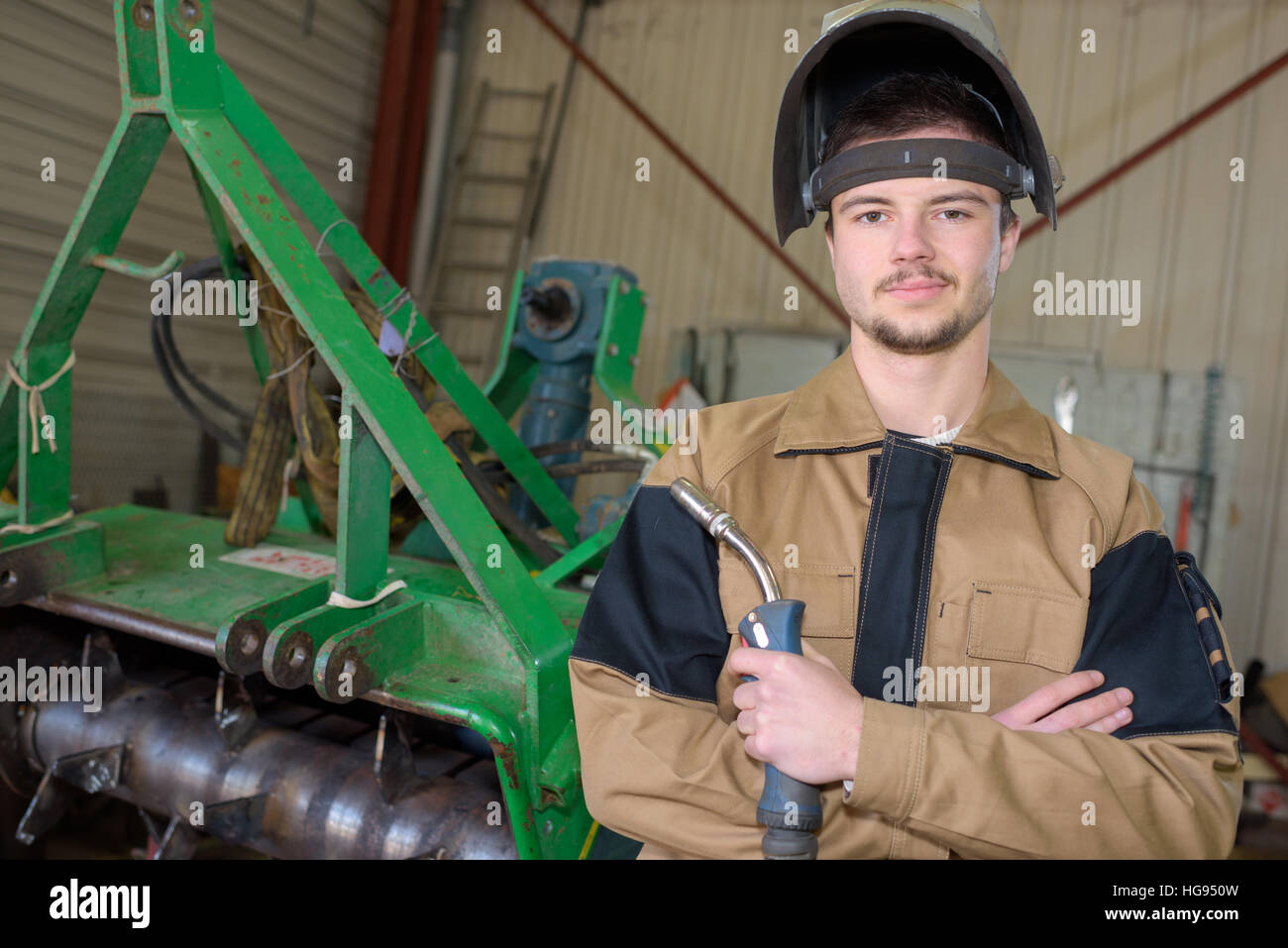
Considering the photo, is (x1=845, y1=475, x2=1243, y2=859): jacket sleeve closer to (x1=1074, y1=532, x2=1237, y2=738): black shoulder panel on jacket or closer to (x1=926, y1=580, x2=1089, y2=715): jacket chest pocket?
(x1=1074, y1=532, x2=1237, y2=738): black shoulder panel on jacket

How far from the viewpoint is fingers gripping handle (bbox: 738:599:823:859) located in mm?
975

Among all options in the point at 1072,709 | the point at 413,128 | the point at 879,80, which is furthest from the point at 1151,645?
the point at 413,128

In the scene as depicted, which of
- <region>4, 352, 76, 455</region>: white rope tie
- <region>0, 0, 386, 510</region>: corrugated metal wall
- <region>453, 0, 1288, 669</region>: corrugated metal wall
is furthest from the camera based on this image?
<region>453, 0, 1288, 669</region>: corrugated metal wall

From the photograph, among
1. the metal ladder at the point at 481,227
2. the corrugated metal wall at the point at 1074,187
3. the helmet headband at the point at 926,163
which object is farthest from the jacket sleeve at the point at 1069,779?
the metal ladder at the point at 481,227

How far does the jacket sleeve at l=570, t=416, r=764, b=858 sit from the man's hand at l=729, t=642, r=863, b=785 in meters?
0.09

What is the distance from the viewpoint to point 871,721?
3.21 feet

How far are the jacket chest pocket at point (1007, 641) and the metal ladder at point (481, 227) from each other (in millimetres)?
5176

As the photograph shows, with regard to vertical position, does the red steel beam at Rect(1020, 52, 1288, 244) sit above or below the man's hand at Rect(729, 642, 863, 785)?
above

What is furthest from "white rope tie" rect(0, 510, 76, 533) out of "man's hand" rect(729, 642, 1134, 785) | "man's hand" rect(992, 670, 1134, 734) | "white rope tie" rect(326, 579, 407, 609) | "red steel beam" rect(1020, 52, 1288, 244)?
"red steel beam" rect(1020, 52, 1288, 244)

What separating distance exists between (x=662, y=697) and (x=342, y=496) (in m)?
0.70

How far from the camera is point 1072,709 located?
1045 millimetres

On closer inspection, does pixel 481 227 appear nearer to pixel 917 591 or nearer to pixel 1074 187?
pixel 1074 187

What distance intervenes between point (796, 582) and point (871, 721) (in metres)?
0.25

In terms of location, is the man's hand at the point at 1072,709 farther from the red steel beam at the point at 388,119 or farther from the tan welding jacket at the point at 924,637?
the red steel beam at the point at 388,119
